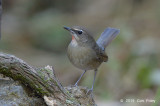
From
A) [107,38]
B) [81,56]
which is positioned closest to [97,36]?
[107,38]

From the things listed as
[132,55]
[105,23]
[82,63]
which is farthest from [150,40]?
[82,63]

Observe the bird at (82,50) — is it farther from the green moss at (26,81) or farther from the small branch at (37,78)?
the green moss at (26,81)

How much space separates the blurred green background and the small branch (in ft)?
10.8

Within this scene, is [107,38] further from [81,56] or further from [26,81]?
[26,81]

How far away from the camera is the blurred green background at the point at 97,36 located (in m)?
7.67

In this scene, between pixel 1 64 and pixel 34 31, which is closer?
pixel 1 64

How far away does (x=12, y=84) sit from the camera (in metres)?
3.43

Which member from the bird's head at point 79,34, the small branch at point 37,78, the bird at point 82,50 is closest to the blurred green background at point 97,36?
the bird at point 82,50

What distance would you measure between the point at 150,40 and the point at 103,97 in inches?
131

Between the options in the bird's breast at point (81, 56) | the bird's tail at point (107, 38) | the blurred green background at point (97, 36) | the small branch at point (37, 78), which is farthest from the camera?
the blurred green background at point (97, 36)

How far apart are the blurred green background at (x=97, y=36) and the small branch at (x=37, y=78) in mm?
3282

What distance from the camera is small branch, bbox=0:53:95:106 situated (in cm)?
329

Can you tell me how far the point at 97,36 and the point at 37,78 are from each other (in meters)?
5.92

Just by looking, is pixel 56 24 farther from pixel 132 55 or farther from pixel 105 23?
pixel 132 55
